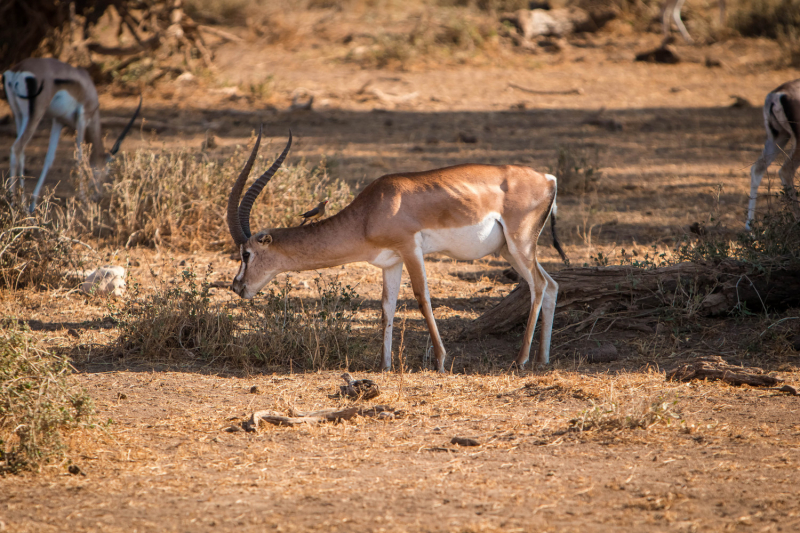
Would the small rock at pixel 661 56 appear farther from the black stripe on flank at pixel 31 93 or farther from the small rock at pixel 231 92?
the black stripe on flank at pixel 31 93

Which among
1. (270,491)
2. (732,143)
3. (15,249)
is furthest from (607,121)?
(270,491)

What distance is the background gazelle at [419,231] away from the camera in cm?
607

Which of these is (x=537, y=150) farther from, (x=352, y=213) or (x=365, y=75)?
(x=352, y=213)

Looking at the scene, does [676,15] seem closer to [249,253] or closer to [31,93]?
[31,93]

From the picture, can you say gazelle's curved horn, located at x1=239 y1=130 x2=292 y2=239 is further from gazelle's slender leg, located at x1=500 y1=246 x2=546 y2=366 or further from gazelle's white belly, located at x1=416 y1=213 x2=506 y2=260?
gazelle's slender leg, located at x1=500 y1=246 x2=546 y2=366

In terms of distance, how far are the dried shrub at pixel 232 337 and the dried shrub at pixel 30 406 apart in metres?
1.64

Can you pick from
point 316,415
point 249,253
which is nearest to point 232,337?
point 249,253

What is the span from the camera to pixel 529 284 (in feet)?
21.1

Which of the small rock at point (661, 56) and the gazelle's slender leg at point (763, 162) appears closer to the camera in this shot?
the gazelle's slender leg at point (763, 162)

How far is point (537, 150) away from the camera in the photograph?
1334cm

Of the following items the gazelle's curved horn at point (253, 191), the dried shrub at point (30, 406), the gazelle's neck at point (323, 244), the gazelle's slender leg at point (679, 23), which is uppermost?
the gazelle's slender leg at point (679, 23)

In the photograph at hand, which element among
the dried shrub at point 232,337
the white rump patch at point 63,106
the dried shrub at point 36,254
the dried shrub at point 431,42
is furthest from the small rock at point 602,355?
the dried shrub at point 431,42

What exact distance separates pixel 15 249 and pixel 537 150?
846cm

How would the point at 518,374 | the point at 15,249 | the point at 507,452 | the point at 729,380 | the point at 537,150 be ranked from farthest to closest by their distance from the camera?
the point at 537,150, the point at 15,249, the point at 518,374, the point at 729,380, the point at 507,452
